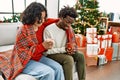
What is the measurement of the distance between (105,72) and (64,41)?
4.59ft

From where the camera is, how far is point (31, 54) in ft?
5.80

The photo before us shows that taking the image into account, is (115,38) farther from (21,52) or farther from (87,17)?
(21,52)

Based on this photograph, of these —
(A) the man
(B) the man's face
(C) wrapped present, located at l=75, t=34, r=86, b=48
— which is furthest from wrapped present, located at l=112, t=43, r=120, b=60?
(B) the man's face

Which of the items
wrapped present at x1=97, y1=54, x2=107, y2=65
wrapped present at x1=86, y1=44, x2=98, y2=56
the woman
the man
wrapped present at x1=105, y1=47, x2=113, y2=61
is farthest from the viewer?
wrapped present at x1=105, y1=47, x2=113, y2=61

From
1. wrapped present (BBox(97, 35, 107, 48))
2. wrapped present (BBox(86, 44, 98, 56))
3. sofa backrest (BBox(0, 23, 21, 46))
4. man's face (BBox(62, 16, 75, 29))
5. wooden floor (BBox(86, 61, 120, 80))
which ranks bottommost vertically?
wooden floor (BBox(86, 61, 120, 80))

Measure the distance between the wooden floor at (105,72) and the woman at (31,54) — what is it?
4.09ft

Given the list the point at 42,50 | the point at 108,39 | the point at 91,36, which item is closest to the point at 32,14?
A: the point at 42,50

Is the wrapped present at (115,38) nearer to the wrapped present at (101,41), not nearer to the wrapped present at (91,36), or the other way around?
the wrapped present at (101,41)

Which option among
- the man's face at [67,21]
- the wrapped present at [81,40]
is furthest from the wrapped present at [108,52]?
the man's face at [67,21]

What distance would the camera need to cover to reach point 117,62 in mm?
3734

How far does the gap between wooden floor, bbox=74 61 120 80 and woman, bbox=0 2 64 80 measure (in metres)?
1.25

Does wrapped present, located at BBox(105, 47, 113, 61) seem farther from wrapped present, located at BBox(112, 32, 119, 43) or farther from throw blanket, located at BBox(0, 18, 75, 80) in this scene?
throw blanket, located at BBox(0, 18, 75, 80)

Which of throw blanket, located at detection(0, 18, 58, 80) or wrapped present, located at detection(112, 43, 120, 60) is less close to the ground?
throw blanket, located at detection(0, 18, 58, 80)

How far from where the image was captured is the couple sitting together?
172 cm
